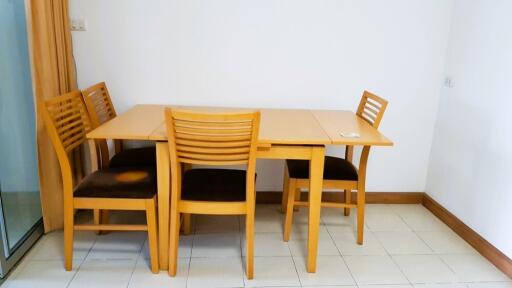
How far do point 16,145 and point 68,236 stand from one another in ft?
2.41

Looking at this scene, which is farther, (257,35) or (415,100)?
(415,100)

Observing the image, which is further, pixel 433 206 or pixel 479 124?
pixel 433 206

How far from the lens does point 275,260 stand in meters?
2.32

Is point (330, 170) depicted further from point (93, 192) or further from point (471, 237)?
point (93, 192)

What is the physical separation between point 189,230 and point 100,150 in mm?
774

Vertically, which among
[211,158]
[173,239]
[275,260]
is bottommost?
[275,260]

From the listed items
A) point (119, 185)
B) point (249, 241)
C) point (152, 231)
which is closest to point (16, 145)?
point (119, 185)

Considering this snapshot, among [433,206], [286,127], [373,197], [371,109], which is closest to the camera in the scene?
[286,127]

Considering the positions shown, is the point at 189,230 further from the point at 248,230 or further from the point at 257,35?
the point at 257,35

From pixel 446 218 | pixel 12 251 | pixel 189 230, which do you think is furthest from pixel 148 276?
pixel 446 218

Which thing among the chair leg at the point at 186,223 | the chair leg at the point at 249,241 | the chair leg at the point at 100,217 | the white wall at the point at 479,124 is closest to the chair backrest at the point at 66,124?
the chair leg at the point at 100,217

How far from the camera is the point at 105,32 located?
2.66m

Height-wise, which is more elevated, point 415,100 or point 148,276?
point 415,100

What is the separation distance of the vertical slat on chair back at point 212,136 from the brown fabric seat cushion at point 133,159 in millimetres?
619
